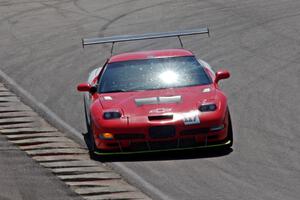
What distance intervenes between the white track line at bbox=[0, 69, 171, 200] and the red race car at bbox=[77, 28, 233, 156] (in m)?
0.38

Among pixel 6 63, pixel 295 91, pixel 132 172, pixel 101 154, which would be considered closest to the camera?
pixel 132 172

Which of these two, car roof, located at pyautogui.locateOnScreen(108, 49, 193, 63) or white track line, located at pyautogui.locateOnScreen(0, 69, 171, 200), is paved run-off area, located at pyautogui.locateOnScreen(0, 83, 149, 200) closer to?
white track line, located at pyautogui.locateOnScreen(0, 69, 171, 200)

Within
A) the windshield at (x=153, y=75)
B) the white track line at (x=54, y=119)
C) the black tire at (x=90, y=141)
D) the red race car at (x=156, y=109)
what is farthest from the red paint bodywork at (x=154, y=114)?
the white track line at (x=54, y=119)

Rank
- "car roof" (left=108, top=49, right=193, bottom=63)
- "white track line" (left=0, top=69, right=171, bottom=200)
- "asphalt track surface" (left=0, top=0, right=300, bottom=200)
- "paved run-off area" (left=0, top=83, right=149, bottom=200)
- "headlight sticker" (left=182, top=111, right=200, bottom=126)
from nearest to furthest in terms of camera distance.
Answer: "paved run-off area" (left=0, top=83, right=149, bottom=200)
"white track line" (left=0, top=69, right=171, bottom=200)
"asphalt track surface" (left=0, top=0, right=300, bottom=200)
"headlight sticker" (left=182, top=111, right=200, bottom=126)
"car roof" (left=108, top=49, right=193, bottom=63)

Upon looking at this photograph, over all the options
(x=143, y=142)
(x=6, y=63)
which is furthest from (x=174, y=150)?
(x=6, y=63)

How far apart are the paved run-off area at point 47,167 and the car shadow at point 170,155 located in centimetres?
32

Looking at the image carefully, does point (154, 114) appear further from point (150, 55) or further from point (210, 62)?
point (210, 62)

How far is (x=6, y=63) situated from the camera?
69.7 ft

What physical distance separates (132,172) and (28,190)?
1520 millimetres

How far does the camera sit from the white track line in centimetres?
1195

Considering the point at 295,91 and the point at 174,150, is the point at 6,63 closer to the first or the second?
the point at 295,91

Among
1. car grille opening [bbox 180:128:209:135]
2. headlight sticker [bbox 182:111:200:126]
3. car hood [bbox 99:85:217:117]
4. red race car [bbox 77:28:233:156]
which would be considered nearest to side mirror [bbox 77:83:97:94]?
red race car [bbox 77:28:233:156]

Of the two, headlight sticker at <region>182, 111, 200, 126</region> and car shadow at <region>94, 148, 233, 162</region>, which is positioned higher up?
headlight sticker at <region>182, 111, 200, 126</region>

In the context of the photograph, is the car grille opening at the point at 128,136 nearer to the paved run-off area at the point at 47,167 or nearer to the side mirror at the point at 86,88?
the paved run-off area at the point at 47,167
